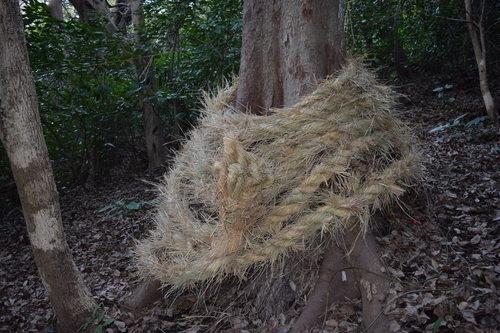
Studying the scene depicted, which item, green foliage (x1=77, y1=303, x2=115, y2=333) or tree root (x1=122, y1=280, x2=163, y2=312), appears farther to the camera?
tree root (x1=122, y1=280, x2=163, y2=312)

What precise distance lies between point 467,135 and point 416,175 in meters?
2.35

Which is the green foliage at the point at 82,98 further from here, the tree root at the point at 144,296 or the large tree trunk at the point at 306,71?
the tree root at the point at 144,296

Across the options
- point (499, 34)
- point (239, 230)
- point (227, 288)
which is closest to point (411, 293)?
point (239, 230)

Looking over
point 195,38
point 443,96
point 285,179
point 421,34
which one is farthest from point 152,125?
point 421,34

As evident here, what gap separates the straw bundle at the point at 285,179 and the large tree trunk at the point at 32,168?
0.46 m

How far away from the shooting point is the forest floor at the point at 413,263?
1962 mm

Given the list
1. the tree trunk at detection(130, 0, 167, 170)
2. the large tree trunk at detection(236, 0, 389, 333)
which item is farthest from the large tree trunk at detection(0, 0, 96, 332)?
the tree trunk at detection(130, 0, 167, 170)

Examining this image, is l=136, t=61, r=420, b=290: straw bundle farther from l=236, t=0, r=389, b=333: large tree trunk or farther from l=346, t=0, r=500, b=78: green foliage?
l=346, t=0, r=500, b=78: green foliage

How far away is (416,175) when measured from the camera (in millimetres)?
2375

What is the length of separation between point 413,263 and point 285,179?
902 millimetres

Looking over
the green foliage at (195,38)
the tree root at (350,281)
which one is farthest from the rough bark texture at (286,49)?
the green foliage at (195,38)

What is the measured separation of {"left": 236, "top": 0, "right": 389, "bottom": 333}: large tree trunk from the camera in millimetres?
2104

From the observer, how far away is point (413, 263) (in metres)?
2.22

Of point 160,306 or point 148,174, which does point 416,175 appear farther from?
point 148,174
